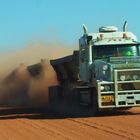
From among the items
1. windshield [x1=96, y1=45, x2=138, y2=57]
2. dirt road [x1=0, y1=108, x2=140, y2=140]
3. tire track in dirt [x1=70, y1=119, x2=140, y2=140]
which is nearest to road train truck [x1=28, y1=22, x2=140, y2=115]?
windshield [x1=96, y1=45, x2=138, y2=57]

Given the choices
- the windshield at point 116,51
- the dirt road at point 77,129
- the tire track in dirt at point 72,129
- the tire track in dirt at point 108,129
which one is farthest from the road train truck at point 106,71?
the tire track in dirt at point 72,129

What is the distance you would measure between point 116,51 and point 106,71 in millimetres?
1248

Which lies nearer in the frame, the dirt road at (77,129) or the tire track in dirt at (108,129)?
the tire track in dirt at (108,129)

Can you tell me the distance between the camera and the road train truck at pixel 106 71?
2055 centimetres

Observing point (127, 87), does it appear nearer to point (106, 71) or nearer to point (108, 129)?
point (106, 71)

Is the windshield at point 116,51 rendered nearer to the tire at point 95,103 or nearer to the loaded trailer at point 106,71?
the loaded trailer at point 106,71

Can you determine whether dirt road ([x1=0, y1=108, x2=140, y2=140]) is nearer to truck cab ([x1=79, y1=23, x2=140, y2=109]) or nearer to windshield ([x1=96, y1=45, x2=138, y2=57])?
truck cab ([x1=79, y1=23, x2=140, y2=109])

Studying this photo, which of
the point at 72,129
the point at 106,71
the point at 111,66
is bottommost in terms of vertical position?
the point at 72,129

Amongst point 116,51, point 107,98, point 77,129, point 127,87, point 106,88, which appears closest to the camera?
point 77,129

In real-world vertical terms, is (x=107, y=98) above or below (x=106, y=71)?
below

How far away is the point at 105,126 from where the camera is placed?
16.6m

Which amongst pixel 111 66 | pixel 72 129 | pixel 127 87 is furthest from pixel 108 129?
pixel 111 66

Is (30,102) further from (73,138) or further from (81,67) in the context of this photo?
(73,138)

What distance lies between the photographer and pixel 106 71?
2091cm
